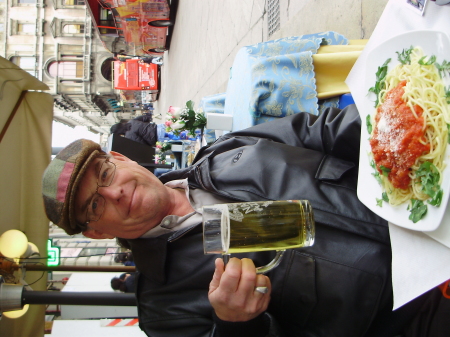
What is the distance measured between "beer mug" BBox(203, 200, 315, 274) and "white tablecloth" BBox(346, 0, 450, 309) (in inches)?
13.0

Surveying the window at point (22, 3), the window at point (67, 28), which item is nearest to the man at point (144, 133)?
the window at point (67, 28)

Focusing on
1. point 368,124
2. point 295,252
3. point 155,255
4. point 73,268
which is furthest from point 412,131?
point 73,268

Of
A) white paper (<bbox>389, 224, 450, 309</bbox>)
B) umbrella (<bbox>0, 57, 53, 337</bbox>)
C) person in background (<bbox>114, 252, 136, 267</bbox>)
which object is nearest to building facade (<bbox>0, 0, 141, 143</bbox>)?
person in background (<bbox>114, 252, 136, 267</bbox>)

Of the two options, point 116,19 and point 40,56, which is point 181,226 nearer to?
point 116,19

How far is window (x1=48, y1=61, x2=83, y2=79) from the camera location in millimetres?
27183

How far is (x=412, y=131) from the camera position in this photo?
Result: 1010mm

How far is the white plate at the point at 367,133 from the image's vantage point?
92cm

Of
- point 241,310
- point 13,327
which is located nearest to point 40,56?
point 13,327

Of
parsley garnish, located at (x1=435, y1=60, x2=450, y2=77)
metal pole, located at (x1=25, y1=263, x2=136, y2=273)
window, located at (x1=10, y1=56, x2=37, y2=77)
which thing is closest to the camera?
parsley garnish, located at (x1=435, y1=60, x2=450, y2=77)

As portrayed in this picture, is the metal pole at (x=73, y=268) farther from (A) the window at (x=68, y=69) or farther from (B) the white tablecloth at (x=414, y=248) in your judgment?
(A) the window at (x=68, y=69)

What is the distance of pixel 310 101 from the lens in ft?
7.84

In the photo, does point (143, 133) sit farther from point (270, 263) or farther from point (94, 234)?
point (270, 263)

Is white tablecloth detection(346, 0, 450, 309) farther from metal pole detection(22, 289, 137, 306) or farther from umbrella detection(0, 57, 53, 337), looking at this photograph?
umbrella detection(0, 57, 53, 337)

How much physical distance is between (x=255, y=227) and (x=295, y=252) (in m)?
0.45
